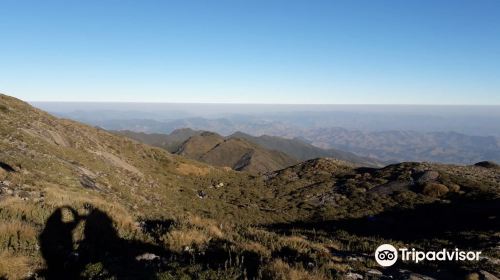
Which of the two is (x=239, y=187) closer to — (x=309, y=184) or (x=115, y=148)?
(x=309, y=184)

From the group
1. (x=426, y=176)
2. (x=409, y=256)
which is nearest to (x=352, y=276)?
(x=409, y=256)

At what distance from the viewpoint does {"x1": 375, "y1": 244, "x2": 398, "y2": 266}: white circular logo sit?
38.7ft

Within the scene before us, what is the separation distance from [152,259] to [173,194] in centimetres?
2600

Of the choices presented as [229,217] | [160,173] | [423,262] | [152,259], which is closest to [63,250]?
[152,259]

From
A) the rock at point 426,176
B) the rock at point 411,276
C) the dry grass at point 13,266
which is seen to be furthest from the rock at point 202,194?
the dry grass at point 13,266

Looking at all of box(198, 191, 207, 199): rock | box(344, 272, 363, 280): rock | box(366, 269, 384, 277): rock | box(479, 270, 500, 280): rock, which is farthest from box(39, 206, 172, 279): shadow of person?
box(198, 191, 207, 199): rock

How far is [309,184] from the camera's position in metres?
44.3

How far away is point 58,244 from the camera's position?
10469 millimetres

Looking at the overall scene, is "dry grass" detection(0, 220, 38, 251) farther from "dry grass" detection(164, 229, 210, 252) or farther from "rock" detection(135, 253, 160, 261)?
"dry grass" detection(164, 229, 210, 252)

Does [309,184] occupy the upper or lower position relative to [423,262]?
lower

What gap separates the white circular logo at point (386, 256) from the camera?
38.7 ft

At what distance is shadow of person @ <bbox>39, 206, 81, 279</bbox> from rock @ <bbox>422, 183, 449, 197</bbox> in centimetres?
3210

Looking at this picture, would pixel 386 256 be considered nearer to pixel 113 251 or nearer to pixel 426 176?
pixel 113 251

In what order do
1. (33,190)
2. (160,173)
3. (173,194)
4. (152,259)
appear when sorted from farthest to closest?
A: 1. (160,173)
2. (173,194)
3. (33,190)
4. (152,259)
